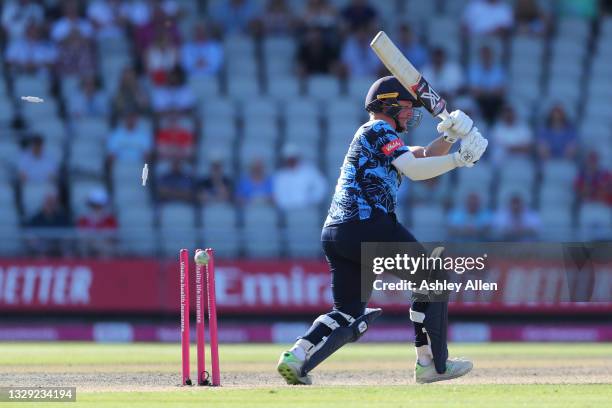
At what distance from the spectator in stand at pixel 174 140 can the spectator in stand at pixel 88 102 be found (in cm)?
95

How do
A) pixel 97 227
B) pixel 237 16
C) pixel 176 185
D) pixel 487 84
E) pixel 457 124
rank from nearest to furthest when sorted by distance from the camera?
1. pixel 457 124
2. pixel 97 227
3. pixel 176 185
4. pixel 487 84
5. pixel 237 16

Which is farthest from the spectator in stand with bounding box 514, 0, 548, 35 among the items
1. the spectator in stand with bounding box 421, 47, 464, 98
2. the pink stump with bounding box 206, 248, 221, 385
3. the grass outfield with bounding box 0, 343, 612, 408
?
the pink stump with bounding box 206, 248, 221, 385

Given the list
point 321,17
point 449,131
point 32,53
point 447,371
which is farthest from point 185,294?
point 32,53

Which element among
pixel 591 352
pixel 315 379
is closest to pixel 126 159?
pixel 591 352

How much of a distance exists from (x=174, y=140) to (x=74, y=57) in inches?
82.8

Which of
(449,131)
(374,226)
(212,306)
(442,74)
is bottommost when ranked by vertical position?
(212,306)

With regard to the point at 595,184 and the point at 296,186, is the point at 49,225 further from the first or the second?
the point at 595,184

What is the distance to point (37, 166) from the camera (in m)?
15.6

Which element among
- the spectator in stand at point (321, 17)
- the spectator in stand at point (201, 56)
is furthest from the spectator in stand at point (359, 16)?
the spectator in stand at point (201, 56)

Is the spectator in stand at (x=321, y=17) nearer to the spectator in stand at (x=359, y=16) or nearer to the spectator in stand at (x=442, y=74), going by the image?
the spectator in stand at (x=359, y=16)

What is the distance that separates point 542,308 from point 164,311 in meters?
4.04

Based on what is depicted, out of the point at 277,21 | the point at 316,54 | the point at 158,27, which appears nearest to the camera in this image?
the point at 316,54

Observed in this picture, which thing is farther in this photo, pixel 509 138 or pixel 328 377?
pixel 509 138

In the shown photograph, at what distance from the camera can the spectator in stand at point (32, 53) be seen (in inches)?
665
